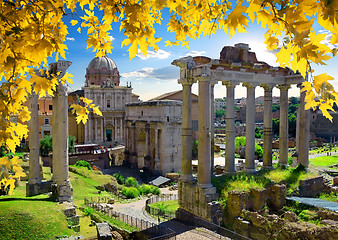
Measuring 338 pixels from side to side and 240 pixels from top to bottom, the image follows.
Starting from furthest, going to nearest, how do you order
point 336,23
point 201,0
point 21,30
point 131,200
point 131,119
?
point 131,119
point 131,200
point 201,0
point 21,30
point 336,23

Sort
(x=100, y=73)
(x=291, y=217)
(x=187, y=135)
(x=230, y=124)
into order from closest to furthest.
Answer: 1. (x=291, y=217)
2. (x=187, y=135)
3. (x=230, y=124)
4. (x=100, y=73)

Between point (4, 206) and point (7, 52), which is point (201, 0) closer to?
point (7, 52)

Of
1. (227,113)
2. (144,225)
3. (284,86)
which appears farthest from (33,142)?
(284,86)

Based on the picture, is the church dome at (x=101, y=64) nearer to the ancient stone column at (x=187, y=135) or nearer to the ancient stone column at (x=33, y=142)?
the ancient stone column at (x=33, y=142)

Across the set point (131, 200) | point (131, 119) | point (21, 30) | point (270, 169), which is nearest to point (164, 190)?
point (131, 200)

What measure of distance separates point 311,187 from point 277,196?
3650mm

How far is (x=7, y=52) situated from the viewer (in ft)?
12.7

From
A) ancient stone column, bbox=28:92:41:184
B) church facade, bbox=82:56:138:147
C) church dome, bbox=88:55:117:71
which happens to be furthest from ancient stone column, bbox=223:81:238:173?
church dome, bbox=88:55:117:71

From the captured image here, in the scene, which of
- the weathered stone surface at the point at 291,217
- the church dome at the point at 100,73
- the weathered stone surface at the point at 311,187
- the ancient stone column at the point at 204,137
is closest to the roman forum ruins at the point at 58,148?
the ancient stone column at the point at 204,137

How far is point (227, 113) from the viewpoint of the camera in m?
18.0

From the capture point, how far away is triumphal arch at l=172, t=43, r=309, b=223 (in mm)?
15227

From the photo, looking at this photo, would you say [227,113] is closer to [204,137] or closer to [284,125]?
[204,137]

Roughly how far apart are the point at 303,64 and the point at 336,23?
0.66 metres

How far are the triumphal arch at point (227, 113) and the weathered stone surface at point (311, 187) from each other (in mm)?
1999
